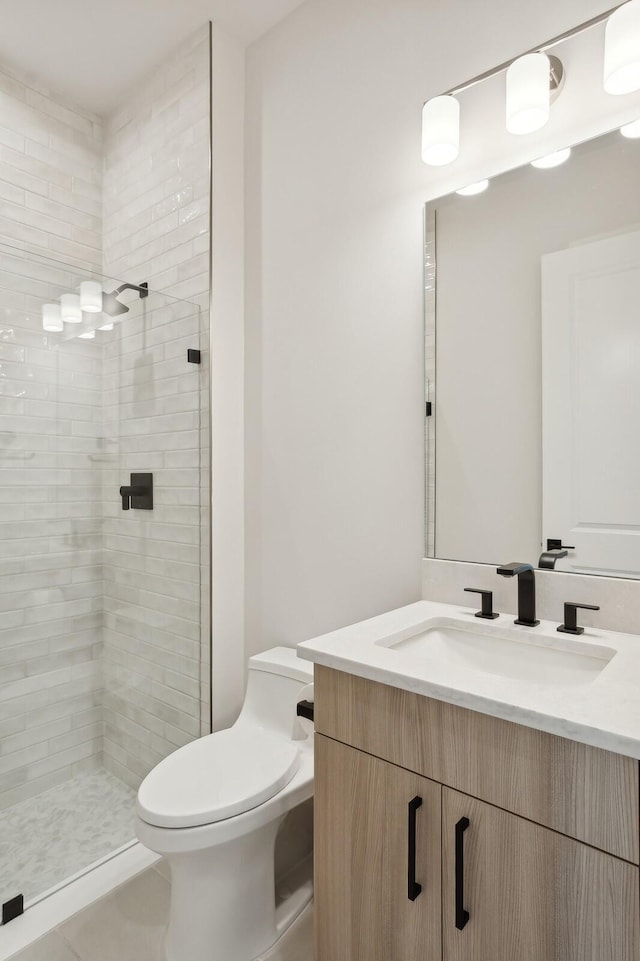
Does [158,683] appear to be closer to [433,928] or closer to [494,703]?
[433,928]

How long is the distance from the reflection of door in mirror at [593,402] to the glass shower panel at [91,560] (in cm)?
123

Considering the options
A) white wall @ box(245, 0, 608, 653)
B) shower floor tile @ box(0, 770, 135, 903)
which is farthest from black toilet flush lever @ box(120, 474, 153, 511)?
shower floor tile @ box(0, 770, 135, 903)

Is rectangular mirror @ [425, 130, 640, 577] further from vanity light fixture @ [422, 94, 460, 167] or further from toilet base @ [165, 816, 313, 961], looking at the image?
toilet base @ [165, 816, 313, 961]

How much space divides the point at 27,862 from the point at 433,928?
1.33 m

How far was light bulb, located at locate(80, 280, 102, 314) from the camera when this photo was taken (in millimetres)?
1894

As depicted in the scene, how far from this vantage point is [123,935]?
148cm

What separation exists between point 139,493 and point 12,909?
127 centimetres

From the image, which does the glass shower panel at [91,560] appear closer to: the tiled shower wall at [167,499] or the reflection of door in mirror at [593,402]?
the tiled shower wall at [167,499]

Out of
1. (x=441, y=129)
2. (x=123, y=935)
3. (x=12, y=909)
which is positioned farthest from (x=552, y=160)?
(x=12, y=909)

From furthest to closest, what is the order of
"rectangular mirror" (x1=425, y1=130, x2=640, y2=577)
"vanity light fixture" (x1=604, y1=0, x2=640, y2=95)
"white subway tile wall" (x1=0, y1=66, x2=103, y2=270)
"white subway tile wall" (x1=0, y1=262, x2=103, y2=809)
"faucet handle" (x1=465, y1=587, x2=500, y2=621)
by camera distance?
1. "white subway tile wall" (x1=0, y1=66, x2=103, y2=270)
2. "white subway tile wall" (x1=0, y1=262, x2=103, y2=809)
3. "faucet handle" (x1=465, y1=587, x2=500, y2=621)
4. "rectangular mirror" (x1=425, y1=130, x2=640, y2=577)
5. "vanity light fixture" (x1=604, y1=0, x2=640, y2=95)

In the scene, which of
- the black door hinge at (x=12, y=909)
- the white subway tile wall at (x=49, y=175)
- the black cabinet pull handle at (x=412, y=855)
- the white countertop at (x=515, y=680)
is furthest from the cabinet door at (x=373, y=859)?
the white subway tile wall at (x=49, y=175)

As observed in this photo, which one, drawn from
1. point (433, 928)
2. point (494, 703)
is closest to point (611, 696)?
point (494, 703)

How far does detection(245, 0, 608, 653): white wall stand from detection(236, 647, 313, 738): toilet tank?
145 millimetres

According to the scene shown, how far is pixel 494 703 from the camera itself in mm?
828
